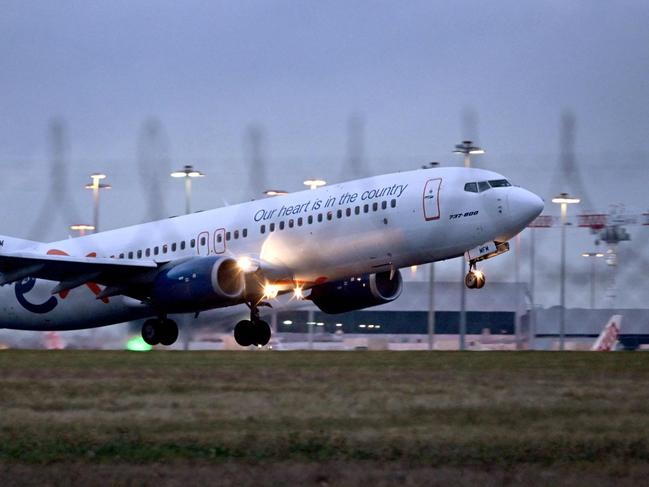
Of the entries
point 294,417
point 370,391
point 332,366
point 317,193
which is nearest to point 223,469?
point 294,417

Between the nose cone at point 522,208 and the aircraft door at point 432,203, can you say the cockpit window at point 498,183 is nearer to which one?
the nose cone at point 522,208

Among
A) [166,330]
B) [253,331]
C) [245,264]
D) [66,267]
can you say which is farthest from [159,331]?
[245,264]

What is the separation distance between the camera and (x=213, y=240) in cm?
3656

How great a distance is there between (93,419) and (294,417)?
2.42m

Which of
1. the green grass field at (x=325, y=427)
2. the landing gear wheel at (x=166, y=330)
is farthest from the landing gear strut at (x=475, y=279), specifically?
the green grass field at (x=325, y=427)

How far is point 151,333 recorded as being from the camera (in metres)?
37.0

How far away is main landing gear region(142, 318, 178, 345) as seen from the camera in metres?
37.0

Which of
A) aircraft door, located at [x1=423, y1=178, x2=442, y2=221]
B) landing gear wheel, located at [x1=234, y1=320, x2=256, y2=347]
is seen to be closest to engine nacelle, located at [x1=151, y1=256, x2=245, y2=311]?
landing gear wheel, located at [x1=234, y1=320, x2=256, y2=347]

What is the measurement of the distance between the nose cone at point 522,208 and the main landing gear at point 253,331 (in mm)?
8486

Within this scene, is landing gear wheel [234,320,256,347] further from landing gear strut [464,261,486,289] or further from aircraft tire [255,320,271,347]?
landing gear strut [464,261,486,289]

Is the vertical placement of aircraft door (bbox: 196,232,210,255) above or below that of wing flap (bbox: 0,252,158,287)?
above

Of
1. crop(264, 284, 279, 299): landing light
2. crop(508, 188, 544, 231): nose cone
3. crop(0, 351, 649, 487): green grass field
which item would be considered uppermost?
crop(508, 188, 544, 231): nose cone

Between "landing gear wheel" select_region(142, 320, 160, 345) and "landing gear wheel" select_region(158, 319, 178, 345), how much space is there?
0.12m

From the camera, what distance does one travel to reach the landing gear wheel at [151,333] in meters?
37.0
